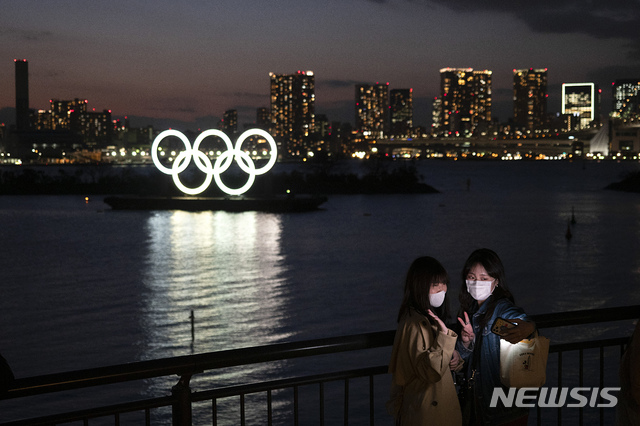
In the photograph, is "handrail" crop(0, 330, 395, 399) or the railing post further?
the railing post

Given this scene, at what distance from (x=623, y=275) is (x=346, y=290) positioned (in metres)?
13.1

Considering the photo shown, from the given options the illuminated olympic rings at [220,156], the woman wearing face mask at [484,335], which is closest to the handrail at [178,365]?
the woman wearing face mask at [484,335]

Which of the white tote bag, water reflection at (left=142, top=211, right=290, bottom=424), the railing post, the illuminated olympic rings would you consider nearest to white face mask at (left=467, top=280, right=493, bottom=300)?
the white tote bag

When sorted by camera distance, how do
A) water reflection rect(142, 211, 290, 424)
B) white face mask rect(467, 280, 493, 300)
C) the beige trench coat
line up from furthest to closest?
water reflection rect(142, 211, 290, 424) < white face mask rect(467, 280, 493, 300) < the beige trench coat

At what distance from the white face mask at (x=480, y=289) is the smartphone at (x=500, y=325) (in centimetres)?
29

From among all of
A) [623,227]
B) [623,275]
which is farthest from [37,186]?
[623,275]

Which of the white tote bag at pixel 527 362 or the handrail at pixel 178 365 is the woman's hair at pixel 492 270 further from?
the handrail at pixel 178 365

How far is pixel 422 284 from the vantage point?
3.76 metres

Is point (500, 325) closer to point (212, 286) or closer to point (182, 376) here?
point (182, 376)

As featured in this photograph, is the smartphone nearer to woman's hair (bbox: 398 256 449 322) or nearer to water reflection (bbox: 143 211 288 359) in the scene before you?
woman's hair (bbox: 398 256 449 322)

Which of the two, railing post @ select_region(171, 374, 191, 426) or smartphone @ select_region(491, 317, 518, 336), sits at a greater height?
smartphone @ select_region(491, 317, 518, 336)

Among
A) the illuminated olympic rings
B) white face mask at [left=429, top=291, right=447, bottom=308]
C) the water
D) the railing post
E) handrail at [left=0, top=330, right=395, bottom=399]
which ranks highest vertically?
the illuminated olympic rings

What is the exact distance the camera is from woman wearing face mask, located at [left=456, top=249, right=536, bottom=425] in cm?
386

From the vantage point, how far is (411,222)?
5538cm
